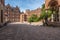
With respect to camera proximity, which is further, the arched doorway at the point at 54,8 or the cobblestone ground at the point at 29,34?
the arched doorway at the point at 54,8

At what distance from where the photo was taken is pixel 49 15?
1480 inches

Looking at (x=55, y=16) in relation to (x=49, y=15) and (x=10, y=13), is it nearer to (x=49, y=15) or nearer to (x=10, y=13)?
(x=49, y=15)

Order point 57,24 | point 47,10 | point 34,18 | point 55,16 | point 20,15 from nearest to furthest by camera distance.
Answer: point 57,24 → point 55,16 → point 47,10 → point 34,18 → point 20,15

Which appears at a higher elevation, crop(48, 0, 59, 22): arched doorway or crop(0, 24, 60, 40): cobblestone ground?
crop(48, 0, 59, 22): arched doorway

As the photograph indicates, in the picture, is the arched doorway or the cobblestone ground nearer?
the cobblestone ground

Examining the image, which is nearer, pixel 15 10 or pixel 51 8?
pixel 51 8

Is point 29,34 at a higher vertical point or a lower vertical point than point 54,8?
lower

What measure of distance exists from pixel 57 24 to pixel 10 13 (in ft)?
217

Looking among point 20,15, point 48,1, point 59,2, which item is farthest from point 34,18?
point 20,15

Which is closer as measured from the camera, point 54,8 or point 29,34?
point 29,34

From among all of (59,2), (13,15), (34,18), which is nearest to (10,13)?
(13,15)

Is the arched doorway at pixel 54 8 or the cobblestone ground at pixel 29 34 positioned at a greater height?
the arched doorway at pixel 54 8

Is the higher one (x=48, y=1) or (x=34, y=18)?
(x=48, y=1)

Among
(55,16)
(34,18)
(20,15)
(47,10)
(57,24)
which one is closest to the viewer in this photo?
(57,24)
